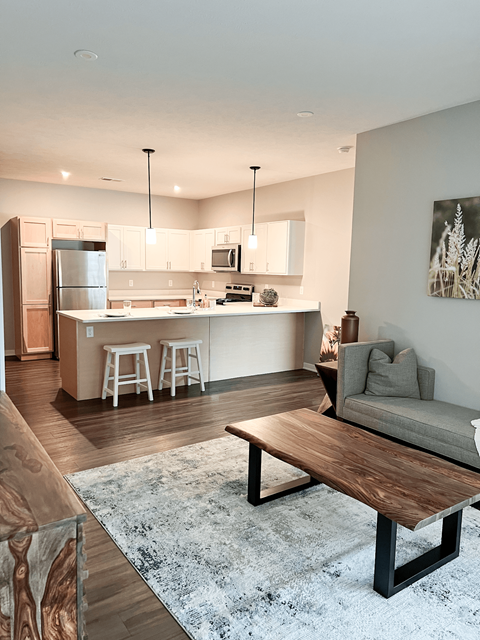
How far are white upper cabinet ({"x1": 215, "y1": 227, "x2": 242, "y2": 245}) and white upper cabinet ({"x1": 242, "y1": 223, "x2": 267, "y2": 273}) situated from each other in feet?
0.42

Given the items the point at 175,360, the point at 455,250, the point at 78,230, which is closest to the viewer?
the point at 455,250

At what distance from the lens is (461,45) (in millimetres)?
2559

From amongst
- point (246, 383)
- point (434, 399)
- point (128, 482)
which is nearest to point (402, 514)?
point (128, 482)

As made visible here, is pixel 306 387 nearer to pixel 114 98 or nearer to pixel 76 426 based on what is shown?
pixel 76 426

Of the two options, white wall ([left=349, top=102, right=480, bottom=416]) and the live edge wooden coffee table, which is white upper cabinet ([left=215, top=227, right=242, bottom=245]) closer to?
white wall ([left=349, top=102, right=480, bottom=416])

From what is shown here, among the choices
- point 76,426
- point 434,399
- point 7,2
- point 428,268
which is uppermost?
point 7,2

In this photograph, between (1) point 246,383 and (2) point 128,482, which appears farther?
(1) point 246,383

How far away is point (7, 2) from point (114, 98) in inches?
50.6

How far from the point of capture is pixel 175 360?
527cm

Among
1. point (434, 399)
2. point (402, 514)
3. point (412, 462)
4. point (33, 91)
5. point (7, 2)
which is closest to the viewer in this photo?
point (402, 514)

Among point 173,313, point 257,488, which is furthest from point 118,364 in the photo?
point 257,488

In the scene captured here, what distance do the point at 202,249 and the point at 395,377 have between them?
16.5 ft

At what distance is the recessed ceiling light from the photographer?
2.72 metres

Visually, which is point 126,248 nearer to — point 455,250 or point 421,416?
point 455,250
